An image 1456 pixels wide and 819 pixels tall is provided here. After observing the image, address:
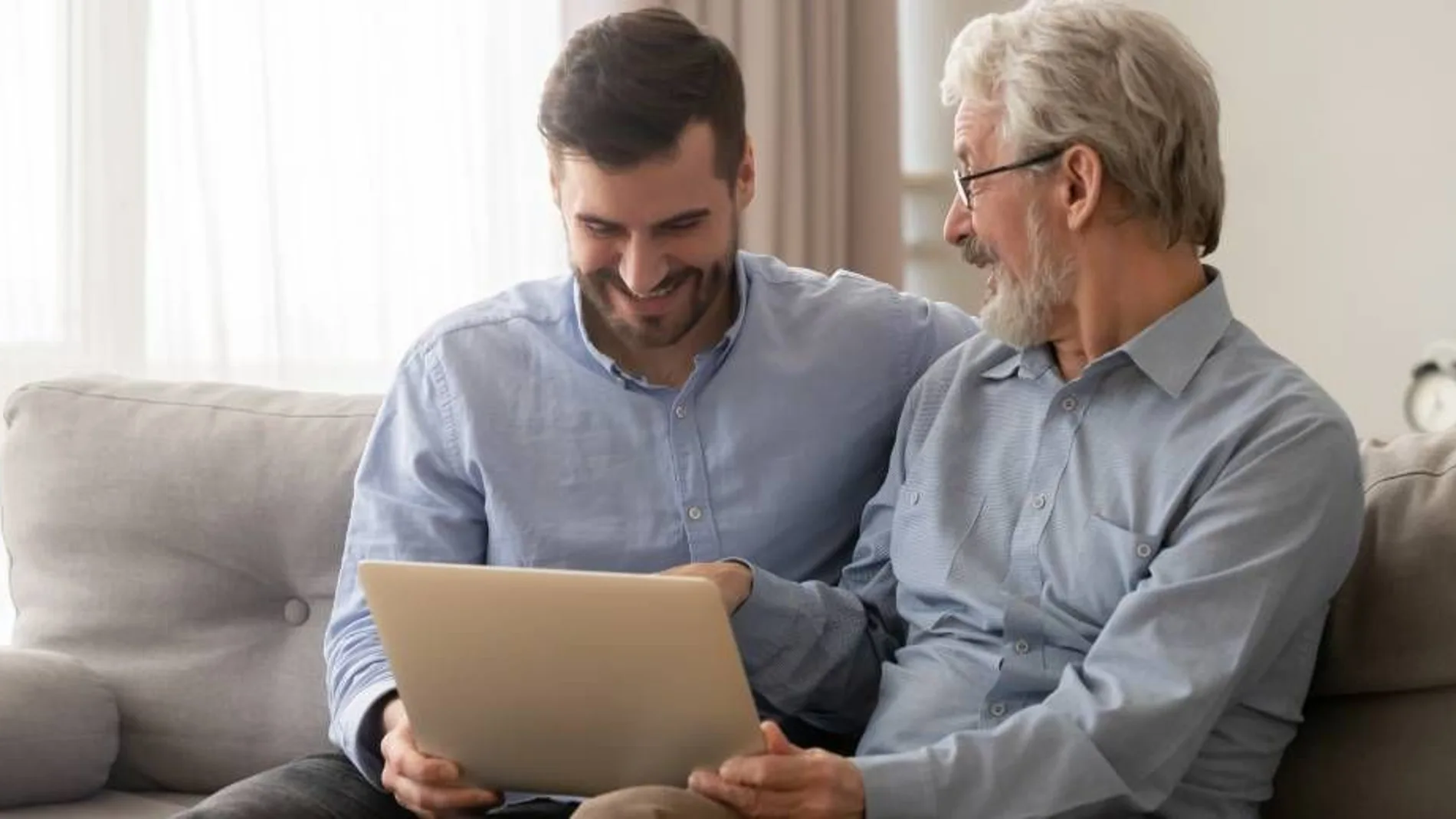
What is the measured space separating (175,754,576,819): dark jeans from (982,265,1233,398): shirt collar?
2.17ft

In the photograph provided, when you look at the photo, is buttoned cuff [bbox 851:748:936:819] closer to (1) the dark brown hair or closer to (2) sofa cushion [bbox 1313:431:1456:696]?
(2) sofa cushion [bbox 1313:431:1456:696]

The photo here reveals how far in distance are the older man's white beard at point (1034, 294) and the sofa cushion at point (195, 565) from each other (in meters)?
0.83

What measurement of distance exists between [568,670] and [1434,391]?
1.77m

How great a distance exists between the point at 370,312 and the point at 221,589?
1.03 meters

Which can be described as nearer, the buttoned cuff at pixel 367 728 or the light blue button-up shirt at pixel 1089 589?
the light blue button-up shirt at pixel 1089 589

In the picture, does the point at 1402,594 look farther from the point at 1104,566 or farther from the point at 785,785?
the point at 785,785

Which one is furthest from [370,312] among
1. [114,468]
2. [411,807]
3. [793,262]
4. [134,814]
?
[411,807]

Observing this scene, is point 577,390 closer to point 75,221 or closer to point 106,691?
point 106,691

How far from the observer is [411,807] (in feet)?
5.73

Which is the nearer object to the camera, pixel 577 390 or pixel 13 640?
pixel 577 390

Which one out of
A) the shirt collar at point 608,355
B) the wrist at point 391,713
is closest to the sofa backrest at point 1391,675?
the shirt collar at point 608,355

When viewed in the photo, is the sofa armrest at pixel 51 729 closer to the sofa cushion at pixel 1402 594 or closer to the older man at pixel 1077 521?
the older man at pixel 1077 521

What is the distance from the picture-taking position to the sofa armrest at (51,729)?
2.16 m

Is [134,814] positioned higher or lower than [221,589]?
lower
